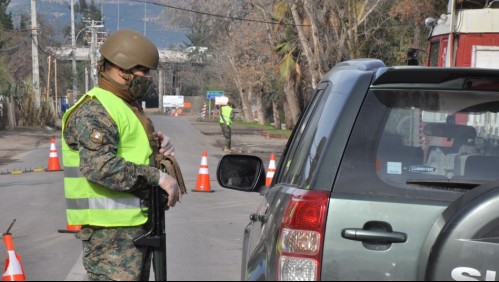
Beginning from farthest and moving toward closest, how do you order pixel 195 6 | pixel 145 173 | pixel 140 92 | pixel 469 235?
1. pixel 195 6
2. pixel 140 92
3. pixel 145 173
4. pixel 469 235

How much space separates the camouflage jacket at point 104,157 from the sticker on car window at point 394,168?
4.00 ft

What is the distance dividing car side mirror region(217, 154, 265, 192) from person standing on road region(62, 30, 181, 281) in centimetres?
82

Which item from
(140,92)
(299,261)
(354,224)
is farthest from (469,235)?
(140,92)

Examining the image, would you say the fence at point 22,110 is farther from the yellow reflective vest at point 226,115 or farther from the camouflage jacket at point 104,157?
the camouflage jacket at point 104,157

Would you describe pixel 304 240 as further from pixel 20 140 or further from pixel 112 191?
pixel 20 140

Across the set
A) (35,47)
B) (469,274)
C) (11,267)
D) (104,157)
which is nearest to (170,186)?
(104,157)

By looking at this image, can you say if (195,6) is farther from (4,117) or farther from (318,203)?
(318,203)

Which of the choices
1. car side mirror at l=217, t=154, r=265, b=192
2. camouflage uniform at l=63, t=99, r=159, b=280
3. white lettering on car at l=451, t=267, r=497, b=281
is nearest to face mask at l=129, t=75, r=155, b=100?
camouflage uniform at l=63, t=99, r=159, b=280

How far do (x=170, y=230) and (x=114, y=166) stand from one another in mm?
6811

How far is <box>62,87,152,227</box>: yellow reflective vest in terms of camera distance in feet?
14.0

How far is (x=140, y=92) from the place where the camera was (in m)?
4.51

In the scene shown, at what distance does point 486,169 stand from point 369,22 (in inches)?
1266

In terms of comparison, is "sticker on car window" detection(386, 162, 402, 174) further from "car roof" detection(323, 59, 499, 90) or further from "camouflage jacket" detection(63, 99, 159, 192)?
"camouflage jacket" detection(63, 99, 159, 192)

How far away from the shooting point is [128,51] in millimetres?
4371
